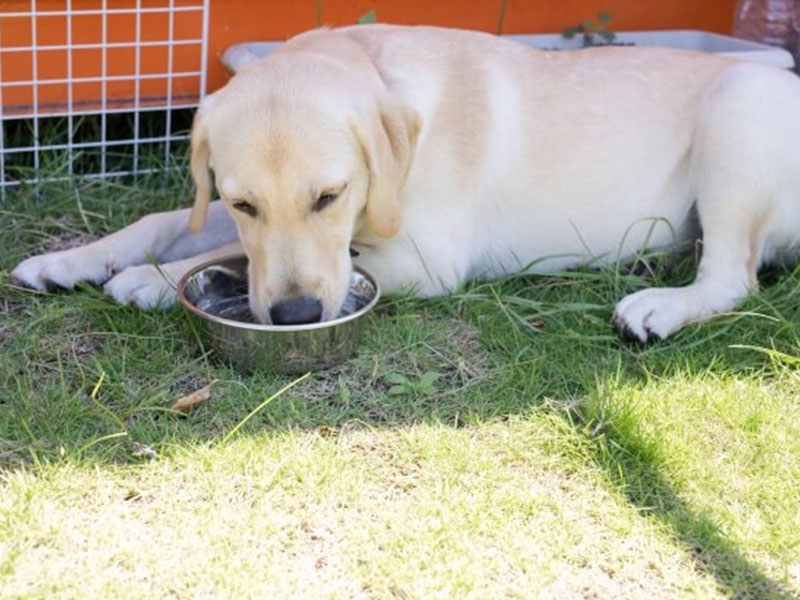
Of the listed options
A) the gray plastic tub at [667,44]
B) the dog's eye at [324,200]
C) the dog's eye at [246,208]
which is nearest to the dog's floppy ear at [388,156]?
the dog's eye at [324,200]

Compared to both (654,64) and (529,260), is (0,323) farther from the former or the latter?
(654,64)

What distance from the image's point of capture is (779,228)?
4008 millimetres

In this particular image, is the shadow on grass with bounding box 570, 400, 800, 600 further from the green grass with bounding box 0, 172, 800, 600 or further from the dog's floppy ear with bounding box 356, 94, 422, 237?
the dog's floppy ear with bounding box 356, 94, 422, 237

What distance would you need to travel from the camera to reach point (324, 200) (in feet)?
10.5

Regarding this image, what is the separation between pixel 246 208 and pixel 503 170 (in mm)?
1032

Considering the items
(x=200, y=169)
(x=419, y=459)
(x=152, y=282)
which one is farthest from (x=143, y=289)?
(x=419, y=459)

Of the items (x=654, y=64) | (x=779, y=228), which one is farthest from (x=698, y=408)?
(x=654, y=64)

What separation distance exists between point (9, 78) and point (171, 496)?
2.46m

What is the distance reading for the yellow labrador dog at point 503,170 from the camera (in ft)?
10.8

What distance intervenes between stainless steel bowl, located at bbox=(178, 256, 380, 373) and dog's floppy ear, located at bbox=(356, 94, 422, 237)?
0.23 m

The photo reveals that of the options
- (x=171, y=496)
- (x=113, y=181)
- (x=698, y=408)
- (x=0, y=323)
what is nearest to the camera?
(x=171, y=496)

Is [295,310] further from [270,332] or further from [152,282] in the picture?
[152,282]

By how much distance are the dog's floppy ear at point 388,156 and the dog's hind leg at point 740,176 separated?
103 centimetres

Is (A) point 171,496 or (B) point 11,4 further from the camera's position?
(B) point 11,4
